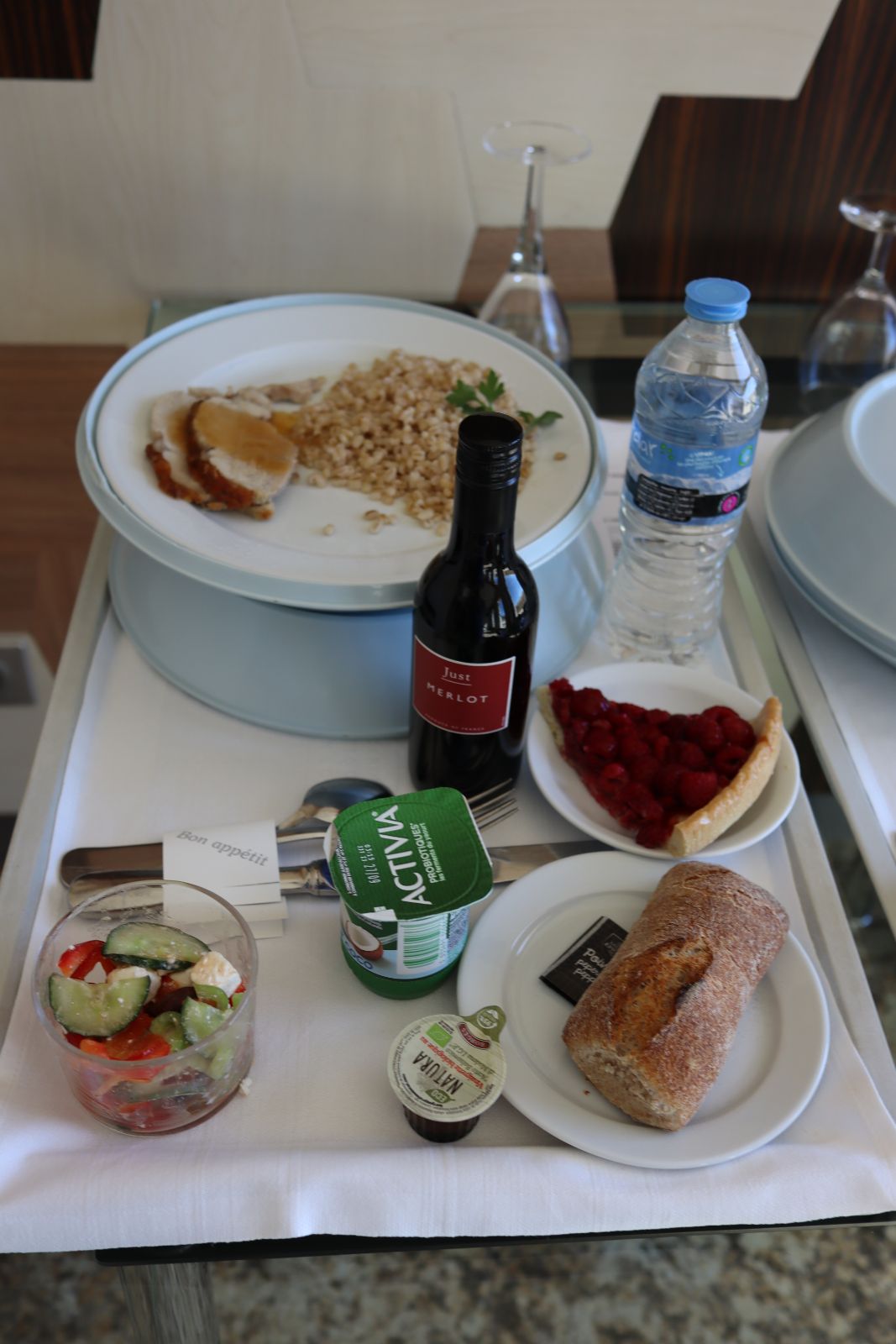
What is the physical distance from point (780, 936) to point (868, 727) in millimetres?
313

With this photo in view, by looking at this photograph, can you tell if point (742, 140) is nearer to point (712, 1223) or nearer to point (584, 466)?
point (584, 466)

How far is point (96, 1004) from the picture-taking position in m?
0.67

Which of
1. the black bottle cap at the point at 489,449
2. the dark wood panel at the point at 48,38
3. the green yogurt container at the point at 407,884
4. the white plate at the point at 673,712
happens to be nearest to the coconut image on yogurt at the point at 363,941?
the green yogurt container at the point at 407,884

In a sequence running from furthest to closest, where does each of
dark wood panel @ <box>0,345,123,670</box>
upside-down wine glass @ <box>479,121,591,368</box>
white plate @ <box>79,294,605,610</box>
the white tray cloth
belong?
dark wood panel @ <box>0,345,123,670</box> → upside-down wine glass @ <box>479,121,591,368</box> → white plate @ <box>79,294,605,610</box> → the white tray cloth

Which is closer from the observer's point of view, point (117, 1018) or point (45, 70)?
point (117, 1018)

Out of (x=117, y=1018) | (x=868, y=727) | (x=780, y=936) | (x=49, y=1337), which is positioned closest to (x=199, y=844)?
(x=117, y=1018)

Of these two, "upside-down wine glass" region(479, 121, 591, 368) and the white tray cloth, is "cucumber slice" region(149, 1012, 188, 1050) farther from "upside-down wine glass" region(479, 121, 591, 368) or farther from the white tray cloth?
"upside-down wine glass" region(479, 121, 591, 368)

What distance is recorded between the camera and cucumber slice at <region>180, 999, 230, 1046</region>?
0.65 metres

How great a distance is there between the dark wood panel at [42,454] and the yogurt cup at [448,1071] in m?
1.11

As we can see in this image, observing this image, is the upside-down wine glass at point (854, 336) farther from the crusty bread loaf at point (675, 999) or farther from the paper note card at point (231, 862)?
the paper note card at point (231, 862)

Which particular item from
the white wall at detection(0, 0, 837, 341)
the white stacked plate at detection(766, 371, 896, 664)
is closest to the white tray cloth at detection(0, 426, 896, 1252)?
the white stacked plate at detection(766, 371, 896, 664)

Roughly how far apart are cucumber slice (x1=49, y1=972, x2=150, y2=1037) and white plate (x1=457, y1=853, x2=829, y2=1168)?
0.71 ft

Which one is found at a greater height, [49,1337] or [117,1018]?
[117,1018]

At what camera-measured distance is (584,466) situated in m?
1.04
